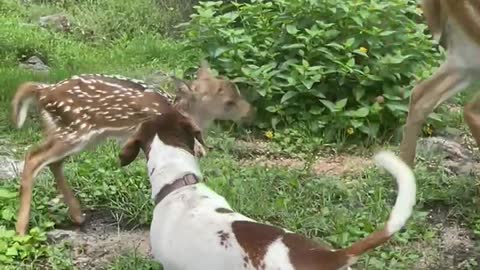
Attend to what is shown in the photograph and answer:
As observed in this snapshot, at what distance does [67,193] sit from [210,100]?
3.08 ft

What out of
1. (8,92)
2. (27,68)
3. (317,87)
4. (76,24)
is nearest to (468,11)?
(317,87)

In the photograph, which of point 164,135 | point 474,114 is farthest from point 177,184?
point 474,114

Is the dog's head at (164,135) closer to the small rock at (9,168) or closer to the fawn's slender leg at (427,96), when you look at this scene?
the small rock at (9,168)

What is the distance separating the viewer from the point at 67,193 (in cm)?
567

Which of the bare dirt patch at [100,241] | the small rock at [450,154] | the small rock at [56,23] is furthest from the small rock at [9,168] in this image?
the small rock at [56,23]

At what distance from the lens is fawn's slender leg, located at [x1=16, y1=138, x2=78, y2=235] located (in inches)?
214

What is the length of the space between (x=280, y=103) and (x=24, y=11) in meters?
5.91

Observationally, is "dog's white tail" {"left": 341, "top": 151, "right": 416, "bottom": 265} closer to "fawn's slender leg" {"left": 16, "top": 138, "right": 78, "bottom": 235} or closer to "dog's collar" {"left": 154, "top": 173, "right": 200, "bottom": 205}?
"dog's collar" {"left": 154, "top": 173, "right": 200, "bottom": 205}

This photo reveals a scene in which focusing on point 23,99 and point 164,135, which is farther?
point 23,99

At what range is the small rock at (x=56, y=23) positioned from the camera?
1178 centimetres

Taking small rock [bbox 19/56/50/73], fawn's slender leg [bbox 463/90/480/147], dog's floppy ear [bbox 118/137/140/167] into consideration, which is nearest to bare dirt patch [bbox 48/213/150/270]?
dog's floppy ear [bbox 118/137/140/167]

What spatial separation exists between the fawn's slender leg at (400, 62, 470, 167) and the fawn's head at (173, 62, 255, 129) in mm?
987

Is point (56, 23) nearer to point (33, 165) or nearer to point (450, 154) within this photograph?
point (450, 154)

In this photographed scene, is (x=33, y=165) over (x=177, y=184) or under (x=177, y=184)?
under
